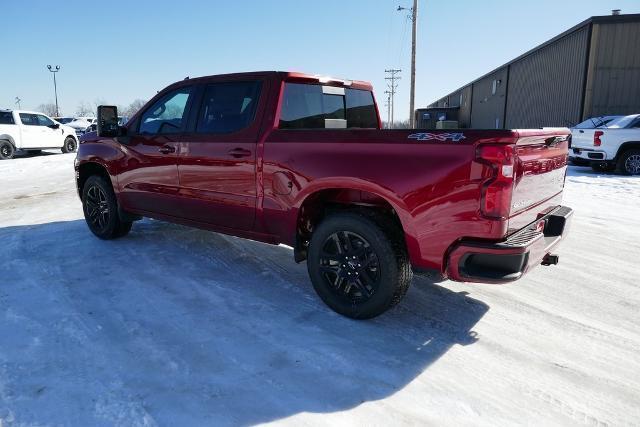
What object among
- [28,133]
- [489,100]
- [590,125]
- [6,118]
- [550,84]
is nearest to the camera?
[590,125]

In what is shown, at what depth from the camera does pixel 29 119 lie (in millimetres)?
18516

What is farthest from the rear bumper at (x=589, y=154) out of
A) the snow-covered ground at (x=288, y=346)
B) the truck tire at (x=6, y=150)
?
the truck tire at (x=6, y=150)

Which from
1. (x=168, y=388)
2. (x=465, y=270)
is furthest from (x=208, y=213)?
(x=465, y=270)

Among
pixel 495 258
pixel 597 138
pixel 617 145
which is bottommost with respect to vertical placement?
pixel 495 258

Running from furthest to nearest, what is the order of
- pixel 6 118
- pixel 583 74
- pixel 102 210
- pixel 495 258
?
pixel 6 118
pixel 583 74
pixel 102 210
pixel 495 258

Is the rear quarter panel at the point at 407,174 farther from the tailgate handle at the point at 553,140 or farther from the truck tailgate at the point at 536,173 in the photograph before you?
the tailgate handle at the point at 553,140

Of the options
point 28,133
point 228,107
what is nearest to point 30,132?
point 28,133

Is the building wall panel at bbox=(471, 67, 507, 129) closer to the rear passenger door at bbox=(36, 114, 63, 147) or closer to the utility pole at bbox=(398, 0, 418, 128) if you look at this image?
the utility pole at bbox=(398, 0, 418, 128)

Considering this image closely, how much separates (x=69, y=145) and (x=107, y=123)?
1806 centimetres

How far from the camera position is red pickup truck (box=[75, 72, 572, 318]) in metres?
2.81

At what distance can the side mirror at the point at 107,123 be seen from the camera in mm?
5207

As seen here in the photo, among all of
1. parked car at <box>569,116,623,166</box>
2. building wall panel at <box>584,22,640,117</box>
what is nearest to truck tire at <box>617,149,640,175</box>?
parked car at <box>569,116,623,166</box>

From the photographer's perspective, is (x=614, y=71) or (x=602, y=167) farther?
(x=614, y=71)

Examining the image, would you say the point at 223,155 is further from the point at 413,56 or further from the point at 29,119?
the point at 413,56
